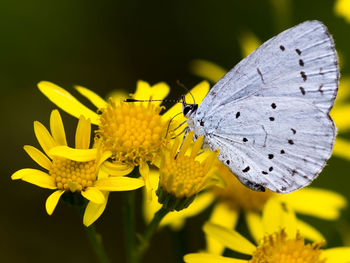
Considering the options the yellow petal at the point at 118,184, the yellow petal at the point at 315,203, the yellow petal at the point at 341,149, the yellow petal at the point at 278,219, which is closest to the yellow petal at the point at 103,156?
the yellow petal at the point at 118,184

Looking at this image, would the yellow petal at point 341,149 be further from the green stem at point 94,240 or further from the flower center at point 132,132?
the green stem at point 94,240

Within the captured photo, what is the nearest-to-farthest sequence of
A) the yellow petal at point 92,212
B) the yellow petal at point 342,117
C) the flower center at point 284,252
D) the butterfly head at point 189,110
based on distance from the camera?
the yellow petal at point 92,212 → the flower center at point 284,252 → the butterfly head at point 189,110 → the yellow petal at point 342,117

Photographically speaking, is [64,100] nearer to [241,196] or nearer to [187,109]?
[187,109]

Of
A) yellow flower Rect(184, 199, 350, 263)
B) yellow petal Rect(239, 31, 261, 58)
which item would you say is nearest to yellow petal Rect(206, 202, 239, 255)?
yellow flower Rect(184, 199, 350, 263)

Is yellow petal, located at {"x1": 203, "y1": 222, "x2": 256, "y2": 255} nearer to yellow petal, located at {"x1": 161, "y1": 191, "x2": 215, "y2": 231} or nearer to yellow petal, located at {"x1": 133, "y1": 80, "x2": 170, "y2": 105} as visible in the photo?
yellow petal, located at {"x1": 161, "y1": 191, "x2": 215, "y2": 231}

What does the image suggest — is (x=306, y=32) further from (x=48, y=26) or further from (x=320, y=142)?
(x=48, y=26)

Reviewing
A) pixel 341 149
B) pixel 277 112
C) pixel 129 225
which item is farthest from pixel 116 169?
pixel 341 149
